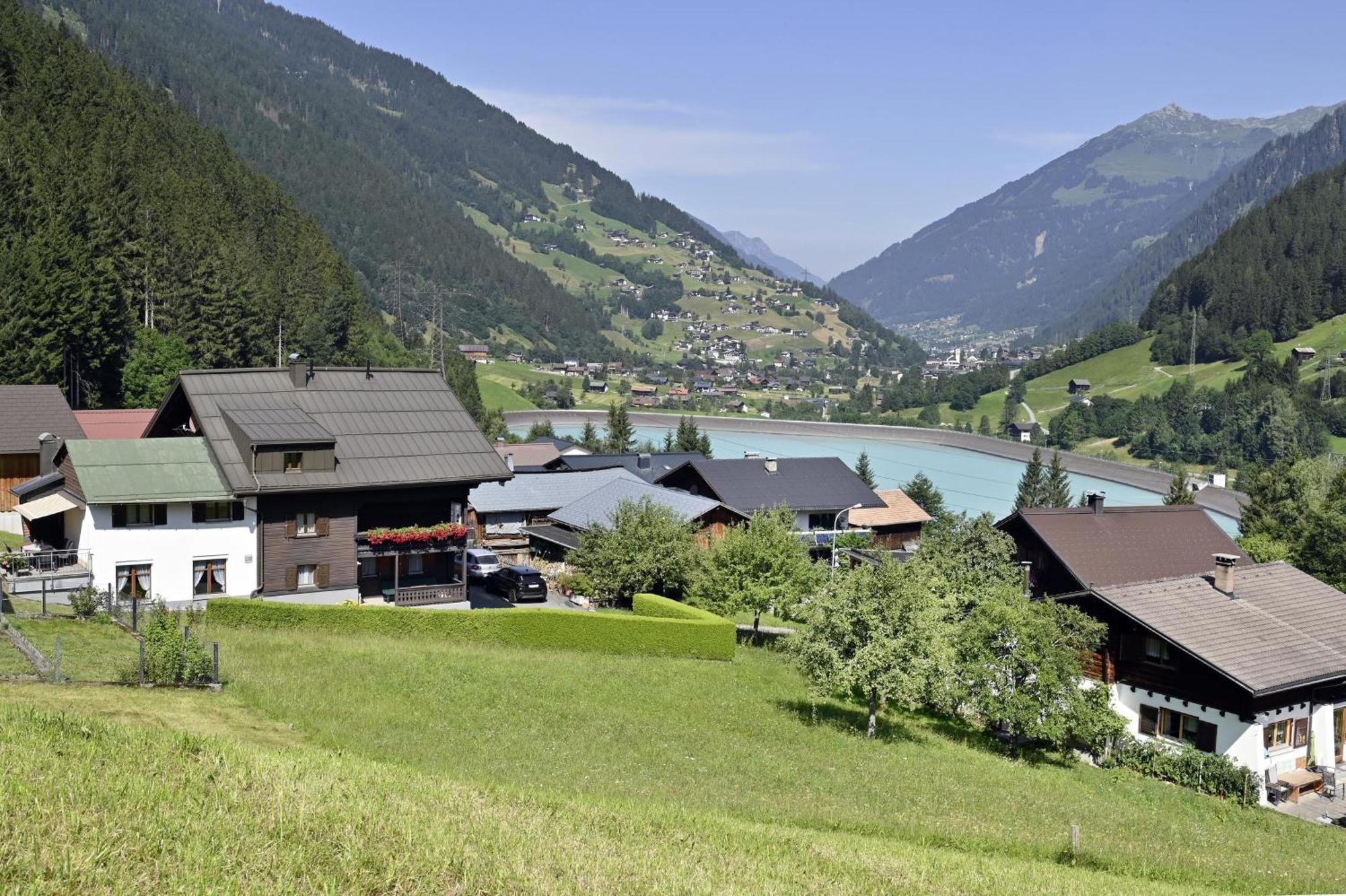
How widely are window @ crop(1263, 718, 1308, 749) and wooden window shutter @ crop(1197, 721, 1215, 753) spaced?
4.71ft

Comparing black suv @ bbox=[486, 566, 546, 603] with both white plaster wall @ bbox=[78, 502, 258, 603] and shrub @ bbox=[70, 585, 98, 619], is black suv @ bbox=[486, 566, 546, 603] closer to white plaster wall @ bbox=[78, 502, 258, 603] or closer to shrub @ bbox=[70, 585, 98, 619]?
white plaster wall @ bbox=[78, 502, 258, 603]

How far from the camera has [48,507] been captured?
39406 mm

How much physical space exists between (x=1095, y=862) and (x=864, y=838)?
459 cm

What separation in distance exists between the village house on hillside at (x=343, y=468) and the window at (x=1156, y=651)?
2369 centimetres

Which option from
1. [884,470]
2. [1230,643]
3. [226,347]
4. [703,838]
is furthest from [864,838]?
[884,470]

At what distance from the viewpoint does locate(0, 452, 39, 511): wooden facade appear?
49.9 meters

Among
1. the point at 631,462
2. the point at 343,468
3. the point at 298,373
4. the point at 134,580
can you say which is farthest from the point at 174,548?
the point at 631,462

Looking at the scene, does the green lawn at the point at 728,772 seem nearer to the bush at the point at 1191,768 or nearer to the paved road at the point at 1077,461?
the bush at the point at 1191,768

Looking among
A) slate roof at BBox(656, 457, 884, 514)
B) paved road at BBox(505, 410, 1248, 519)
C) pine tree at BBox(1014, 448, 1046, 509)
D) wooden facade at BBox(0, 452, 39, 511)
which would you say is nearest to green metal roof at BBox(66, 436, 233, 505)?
wooden facade at BBox(0, 452, 39, 511)

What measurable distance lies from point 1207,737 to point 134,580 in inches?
1386

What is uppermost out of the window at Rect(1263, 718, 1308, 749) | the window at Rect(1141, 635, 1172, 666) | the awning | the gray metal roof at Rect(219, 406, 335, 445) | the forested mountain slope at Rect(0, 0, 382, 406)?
the forested mountain slope at Rect(0, 0, 382, 406)

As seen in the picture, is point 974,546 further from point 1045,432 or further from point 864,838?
point 1045,432

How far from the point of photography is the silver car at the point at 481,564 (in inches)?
1972

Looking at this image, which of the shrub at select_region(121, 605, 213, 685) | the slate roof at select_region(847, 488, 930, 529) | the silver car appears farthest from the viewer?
the slate roof at select_region(847, 488, 930, 529)
